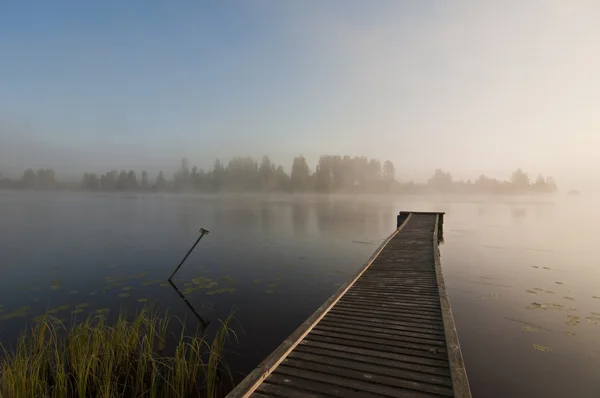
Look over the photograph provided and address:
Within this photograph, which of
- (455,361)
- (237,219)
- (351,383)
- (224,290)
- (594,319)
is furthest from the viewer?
(237,219)

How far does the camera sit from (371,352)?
19.2 ft

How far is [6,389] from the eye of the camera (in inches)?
207

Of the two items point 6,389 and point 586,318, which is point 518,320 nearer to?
point 586,318

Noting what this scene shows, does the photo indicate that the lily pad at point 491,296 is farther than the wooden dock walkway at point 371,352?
Yes

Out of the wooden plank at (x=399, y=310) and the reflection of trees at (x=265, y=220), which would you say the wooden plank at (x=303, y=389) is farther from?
the reflection of trees at (x=265, y=220)

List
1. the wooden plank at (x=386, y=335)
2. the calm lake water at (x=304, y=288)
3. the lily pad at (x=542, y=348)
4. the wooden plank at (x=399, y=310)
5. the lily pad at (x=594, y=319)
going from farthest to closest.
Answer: the lily pad at (x=594, y=319) → the lily pad at (x=542, y=348) → the calm lake water at (x=304, y=288) → the wooden plank at (x=399, y=310) → the wooden plank at (x=386, y=335)

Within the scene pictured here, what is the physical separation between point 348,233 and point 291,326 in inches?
879

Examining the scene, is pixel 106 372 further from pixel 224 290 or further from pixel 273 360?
pixel 224 290

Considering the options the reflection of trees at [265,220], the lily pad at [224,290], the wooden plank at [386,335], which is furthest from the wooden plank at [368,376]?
the reflection of trees at [265,220]

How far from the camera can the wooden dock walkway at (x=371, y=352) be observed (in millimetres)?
4770

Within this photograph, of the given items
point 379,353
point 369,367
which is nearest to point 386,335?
point 379,353

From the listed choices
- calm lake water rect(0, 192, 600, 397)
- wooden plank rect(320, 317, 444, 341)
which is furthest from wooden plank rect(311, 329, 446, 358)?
calm lake water rect(0, 192, 600, 397)

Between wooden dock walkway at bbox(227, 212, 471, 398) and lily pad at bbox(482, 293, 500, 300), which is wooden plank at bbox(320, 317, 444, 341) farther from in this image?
lily pad at bbox(482, 293, 500, 300)

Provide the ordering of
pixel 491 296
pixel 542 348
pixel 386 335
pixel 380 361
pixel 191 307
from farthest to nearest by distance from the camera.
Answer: pixel 491 296
pixel 191 307
pixel 542 348
pixel 386 335
pixel 380 361
